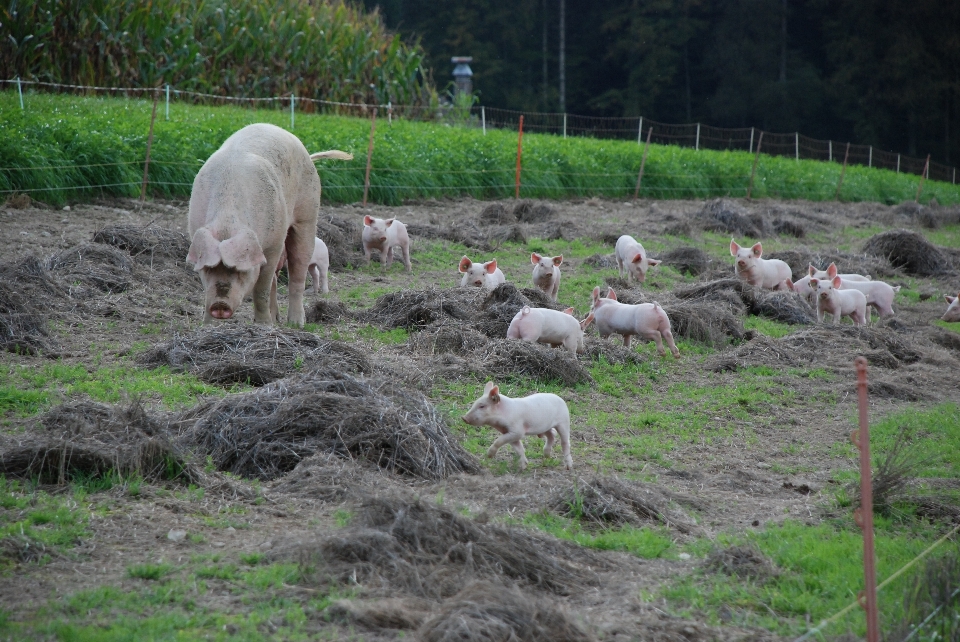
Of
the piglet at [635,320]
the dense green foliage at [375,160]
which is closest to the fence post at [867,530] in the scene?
the piglet at [635,320]

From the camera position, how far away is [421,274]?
37.8 feet

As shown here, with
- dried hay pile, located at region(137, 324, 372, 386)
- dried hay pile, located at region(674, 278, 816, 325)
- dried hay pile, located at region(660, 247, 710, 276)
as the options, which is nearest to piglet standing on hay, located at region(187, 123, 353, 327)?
dried hay pile, located at region(137, 324, 372, 386)

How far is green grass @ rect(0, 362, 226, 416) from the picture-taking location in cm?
574

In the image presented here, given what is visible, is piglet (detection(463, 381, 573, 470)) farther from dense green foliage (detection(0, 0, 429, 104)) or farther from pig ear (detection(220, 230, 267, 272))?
dense green foliage (detection(0, 0, 429, 104))

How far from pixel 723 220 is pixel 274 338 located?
12.2 m

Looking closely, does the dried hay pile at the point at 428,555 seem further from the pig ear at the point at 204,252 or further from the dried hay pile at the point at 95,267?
the dried hay pile at the point at 95,267

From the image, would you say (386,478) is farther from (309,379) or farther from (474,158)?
(474,158)

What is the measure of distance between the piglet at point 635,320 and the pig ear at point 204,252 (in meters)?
3.22

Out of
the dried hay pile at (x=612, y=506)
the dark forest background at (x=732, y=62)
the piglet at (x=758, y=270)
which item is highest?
the dark forest background at (x=732, y=62)

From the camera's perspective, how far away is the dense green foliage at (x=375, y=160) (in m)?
12.5

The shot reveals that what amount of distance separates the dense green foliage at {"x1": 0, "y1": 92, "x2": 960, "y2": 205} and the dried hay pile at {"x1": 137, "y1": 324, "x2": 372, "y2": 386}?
6228 millimetres

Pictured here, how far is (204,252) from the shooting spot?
22.4ft

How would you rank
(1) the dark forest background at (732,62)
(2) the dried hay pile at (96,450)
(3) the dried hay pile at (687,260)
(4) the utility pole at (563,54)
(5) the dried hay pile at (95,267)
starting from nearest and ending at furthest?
(2) the dried hay pile at (96,450) < (5) the dried hay pile at (95,267) < (3) the dried hay pile at (687,260) < (1) the dark forest background at (732,62) < (4) the utility pole at (563,54)

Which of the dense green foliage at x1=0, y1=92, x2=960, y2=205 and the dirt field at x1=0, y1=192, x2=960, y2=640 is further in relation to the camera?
the dense green foliage at x1=0, y1=92, x2=960, y2=205
